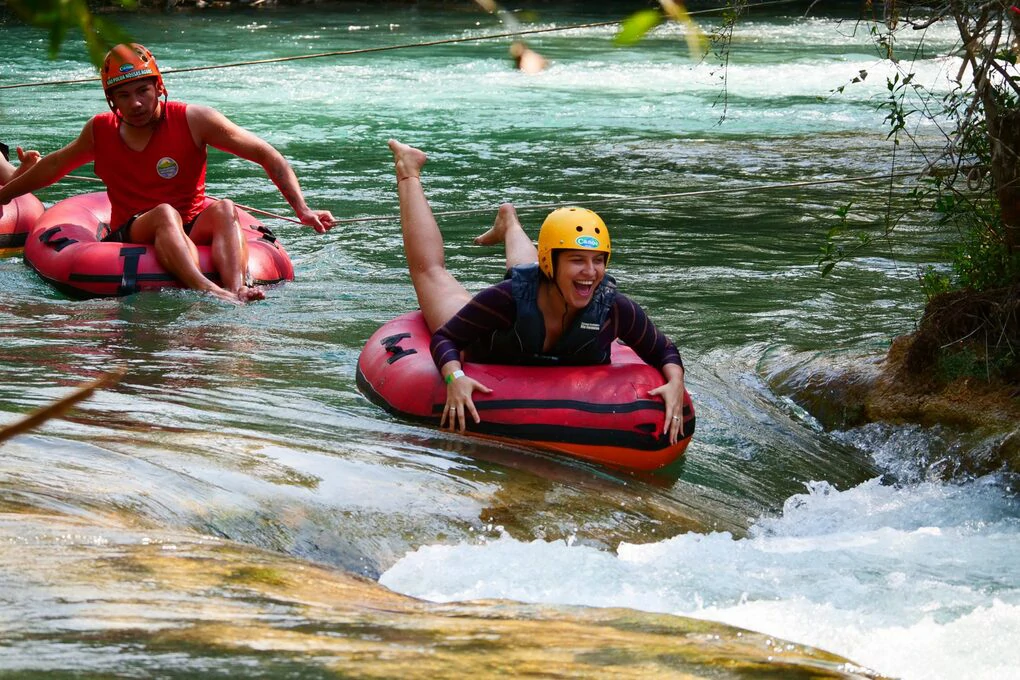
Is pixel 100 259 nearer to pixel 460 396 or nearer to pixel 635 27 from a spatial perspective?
pixel 460 396

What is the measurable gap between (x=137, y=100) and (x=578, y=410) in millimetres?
3611

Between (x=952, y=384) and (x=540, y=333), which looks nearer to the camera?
(x=540, y=333)

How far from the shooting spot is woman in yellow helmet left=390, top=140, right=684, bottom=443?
16.2 feet

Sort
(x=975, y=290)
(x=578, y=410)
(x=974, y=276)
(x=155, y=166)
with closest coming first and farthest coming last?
(x=578, y=410)
(x=975, y=290)
(x=974, y=276)
(x=155, y=166)

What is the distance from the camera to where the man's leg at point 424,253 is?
589 cm

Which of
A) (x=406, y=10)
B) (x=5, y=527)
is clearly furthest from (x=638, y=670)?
(x=406, y=10)

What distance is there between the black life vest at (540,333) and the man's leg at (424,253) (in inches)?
19.5

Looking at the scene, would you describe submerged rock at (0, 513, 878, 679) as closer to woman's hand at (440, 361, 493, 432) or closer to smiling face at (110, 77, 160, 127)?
woman's hand at (440, 361, 493, 432)

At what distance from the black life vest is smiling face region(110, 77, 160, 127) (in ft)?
9.90

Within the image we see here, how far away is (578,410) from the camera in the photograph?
5.05 meters

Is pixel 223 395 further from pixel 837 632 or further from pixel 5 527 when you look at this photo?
pixel 837 632

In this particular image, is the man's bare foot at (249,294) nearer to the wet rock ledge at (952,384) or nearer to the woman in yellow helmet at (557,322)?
the woman in yellow helmet at (557,322)

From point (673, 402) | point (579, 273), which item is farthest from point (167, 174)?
point (673, 402)

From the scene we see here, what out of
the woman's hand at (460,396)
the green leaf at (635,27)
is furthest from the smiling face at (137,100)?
the green leaf at (635,27)
